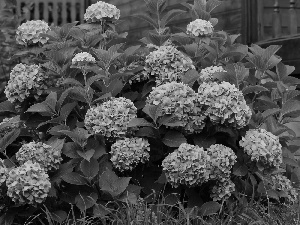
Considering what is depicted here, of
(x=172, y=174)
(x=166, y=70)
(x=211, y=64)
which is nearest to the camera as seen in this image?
(x=172, y=174)

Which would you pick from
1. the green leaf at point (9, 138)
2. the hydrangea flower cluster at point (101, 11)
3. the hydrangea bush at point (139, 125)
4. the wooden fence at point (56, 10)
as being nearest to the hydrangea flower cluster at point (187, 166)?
the hydrangea bush at point (139, 125)

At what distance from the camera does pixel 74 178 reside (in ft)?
11.5

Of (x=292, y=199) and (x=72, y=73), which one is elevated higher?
(x=72, y=73)

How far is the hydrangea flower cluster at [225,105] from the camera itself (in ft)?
11.7

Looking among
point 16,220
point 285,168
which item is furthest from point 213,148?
point 16,220

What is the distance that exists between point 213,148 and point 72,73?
942 millimetres

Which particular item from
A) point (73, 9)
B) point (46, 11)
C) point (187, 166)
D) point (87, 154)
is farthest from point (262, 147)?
point (46, 11)

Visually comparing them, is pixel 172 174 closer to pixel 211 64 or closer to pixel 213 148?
pixel 213 148

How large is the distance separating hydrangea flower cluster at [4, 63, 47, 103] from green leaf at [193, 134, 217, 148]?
923 mm

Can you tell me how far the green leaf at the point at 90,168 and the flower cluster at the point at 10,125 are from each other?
65 cm

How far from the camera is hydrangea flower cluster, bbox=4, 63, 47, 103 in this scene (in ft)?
12.6

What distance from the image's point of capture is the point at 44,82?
3.92 meters

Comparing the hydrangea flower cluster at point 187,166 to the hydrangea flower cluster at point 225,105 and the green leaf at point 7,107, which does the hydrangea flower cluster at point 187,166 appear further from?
the green leaf at point 7,107

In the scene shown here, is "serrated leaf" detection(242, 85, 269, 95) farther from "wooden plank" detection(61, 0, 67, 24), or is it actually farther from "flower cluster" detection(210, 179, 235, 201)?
"wooden plank" detection(61, 0, 67, 24)
